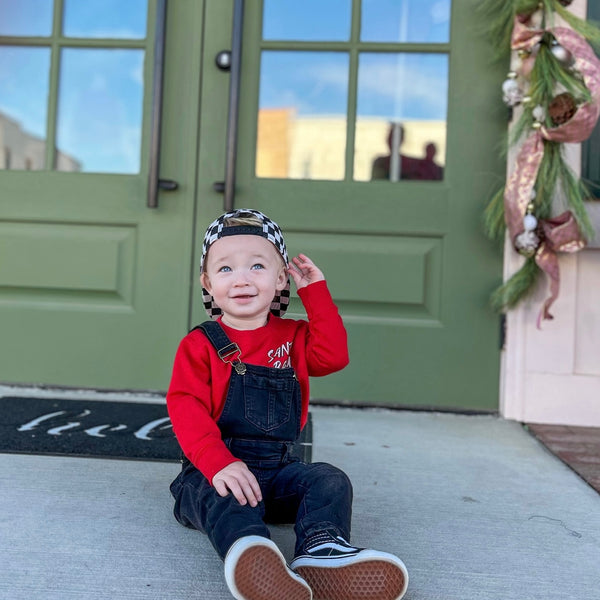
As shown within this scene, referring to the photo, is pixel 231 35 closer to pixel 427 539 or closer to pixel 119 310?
pixel 119 310

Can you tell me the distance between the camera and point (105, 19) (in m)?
2.45

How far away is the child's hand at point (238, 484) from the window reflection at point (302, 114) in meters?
1.52

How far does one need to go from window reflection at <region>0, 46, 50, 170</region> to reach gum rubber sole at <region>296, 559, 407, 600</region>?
6.87 feet

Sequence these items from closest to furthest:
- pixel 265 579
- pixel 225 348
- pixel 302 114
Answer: pixel 265 579 < pixel 225 348 < pixel 302 114

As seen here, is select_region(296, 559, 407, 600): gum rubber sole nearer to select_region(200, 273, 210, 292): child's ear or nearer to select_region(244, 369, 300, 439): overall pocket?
select_region(244, 369, 300, 439): overall pocket

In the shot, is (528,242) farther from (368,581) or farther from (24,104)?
(24,104)

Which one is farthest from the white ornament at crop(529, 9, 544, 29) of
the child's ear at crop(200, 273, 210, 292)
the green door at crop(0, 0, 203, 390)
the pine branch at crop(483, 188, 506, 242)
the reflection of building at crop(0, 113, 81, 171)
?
the reflection of building at crop(0, 113, 81, 171)

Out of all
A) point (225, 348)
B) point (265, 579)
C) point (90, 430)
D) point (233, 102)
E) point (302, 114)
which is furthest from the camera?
point (302, 114)

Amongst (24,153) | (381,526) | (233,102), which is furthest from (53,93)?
(381,526)

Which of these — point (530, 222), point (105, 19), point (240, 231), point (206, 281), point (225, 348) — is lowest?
point (225, 348)

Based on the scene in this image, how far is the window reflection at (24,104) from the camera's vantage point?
2.47m

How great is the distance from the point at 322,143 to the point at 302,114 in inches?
5.7

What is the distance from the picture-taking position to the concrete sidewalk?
1.03m

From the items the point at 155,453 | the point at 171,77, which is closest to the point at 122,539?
the point at 155,453
